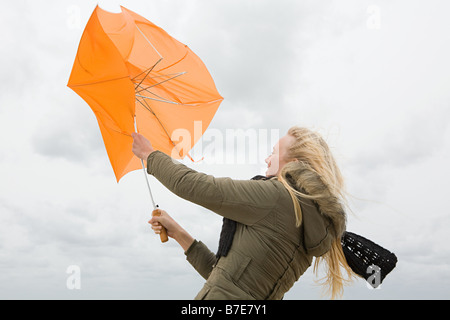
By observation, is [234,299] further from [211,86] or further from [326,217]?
[211,86]

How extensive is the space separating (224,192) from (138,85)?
1.83 meters

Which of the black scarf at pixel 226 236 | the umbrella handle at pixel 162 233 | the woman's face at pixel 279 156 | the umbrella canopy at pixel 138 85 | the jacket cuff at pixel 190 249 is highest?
the umbrella canopy at pixel 138 85

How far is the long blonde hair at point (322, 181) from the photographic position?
3.10 m

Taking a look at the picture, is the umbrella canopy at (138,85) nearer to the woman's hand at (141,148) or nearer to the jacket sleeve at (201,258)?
the woman's hand at (141,148)

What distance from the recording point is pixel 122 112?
3.74 m

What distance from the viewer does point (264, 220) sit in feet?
9.97

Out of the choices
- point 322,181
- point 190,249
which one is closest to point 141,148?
point 190,249

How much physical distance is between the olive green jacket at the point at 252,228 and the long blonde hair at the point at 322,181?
0.31 ft

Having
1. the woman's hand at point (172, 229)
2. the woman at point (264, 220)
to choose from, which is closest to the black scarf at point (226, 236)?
the woman at point (264, 220)

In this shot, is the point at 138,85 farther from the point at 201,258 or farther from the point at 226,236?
the point at 226,236

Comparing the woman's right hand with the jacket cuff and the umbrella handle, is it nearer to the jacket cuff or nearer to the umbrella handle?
the umbrella handle

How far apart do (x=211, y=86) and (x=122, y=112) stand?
1.12 meters

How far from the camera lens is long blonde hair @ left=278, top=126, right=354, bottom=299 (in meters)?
3.10
